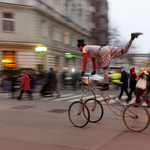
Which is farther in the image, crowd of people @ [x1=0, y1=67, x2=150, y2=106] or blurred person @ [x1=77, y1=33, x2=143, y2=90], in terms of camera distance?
crowd of people @ [x1=0, y1=67, x2=150, y2=106]

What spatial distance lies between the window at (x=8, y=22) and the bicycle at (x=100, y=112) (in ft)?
59.6

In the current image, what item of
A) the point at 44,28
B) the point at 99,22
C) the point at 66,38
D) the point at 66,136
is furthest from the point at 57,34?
the point at 66,136

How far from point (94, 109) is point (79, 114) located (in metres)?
0.51

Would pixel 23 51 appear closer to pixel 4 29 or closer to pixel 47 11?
pixel 4 29

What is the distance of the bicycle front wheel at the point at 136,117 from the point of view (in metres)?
5.24

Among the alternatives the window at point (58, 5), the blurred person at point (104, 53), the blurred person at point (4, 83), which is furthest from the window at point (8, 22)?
the blurred person at point (104, 53)

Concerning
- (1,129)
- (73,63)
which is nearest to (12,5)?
(73,63)

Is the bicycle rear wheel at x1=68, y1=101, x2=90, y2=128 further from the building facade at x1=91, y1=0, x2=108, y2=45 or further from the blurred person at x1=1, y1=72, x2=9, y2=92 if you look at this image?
the building facade at x1=91, y1=0, x2=108, y2=45

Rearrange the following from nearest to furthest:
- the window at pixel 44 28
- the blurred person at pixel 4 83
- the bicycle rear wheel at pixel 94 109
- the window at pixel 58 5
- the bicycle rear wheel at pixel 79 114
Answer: the bicycle rear wheel at pixel 79 114 < the bicycle rear wheel at pixel 94 109 < the blurred person at pixel 4 83 < the window at pixel 44 28 < the window at pixel 58 5

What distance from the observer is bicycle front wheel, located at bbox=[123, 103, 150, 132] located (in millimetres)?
5238

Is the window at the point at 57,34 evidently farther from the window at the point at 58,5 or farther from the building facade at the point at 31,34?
the window at the point at 58,5

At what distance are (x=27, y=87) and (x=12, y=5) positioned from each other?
478 inches

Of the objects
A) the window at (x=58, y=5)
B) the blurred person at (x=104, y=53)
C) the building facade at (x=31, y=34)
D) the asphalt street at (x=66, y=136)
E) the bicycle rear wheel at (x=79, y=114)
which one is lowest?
the asphalt street at (x=66, y=136)

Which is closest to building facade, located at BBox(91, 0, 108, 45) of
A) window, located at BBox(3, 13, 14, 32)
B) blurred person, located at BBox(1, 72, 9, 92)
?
window, located at BBox(3, 13, 14, 32)
